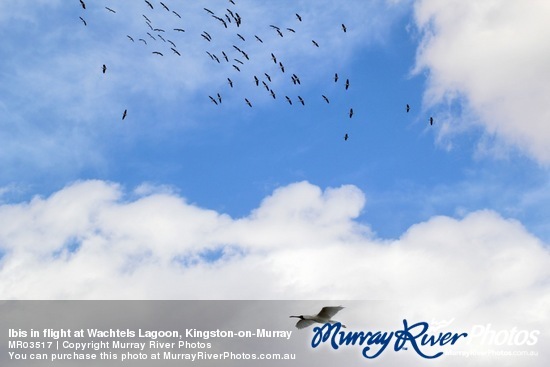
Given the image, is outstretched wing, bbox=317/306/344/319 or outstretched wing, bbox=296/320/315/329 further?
outstretched wing, bbox=317/306/344/319

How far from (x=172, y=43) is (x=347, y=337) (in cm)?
5929

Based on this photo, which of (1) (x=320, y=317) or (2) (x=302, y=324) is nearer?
(2) (x=302, y=324)

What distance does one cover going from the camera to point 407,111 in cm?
7800

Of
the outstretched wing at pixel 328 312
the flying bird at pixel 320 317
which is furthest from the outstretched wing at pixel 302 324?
the outstretched wing at pixel 328 312

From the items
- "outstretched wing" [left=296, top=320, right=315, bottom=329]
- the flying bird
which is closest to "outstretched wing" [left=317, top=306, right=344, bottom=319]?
the flying bird

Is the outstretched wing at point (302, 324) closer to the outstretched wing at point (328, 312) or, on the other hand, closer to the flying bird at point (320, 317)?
the flying bird at point (320, 317)

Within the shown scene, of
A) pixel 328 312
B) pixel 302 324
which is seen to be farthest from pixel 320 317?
pixel 302 324

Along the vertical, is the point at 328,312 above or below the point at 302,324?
above

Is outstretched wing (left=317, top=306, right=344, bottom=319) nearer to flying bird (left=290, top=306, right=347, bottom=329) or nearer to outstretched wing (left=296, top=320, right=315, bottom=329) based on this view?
flying bird (left=290, top=306, right=347, bottom=329)

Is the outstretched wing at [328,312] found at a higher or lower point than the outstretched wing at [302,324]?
higher

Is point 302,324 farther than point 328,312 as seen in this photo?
No

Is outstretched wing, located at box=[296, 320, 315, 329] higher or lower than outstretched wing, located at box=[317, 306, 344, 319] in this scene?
lower

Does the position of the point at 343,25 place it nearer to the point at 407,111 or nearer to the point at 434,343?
the point at 407,111

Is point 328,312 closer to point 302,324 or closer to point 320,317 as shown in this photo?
point 320,317
